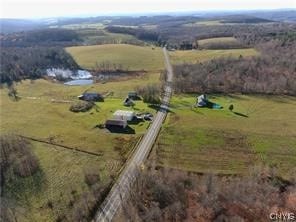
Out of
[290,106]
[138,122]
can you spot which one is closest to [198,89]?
[290,106]

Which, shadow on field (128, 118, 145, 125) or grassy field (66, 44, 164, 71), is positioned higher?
shadow on field (128, 118, 145, 125)

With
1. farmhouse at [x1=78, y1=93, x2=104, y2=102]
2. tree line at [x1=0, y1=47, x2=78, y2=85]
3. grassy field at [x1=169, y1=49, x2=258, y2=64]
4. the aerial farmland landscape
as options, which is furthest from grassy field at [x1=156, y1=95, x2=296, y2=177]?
grassy field at [x1=169, y1=49, x2=258, y2=64]

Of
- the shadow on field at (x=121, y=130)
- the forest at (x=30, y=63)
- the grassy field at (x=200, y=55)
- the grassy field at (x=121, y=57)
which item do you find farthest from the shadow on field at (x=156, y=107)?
the grassy field at (x=200, y=55)

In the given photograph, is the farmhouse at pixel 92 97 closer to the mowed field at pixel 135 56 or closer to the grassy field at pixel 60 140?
the grassy field at pixel 60 140

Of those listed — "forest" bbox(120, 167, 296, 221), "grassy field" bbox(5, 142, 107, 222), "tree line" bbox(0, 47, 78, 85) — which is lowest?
"tree line" bbox(0, 47, 78, 85)

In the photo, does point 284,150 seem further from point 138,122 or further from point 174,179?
point 138,122

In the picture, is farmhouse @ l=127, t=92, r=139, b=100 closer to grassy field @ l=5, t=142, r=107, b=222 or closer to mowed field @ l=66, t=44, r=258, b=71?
grassy field @ l=5, t=142, r=107, b=222

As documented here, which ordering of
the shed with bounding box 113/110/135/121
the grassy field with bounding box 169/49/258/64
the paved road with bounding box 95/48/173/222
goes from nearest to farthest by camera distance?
the paved road with bounding box 95/48/173/222, the shed with bounding box 113/110/135/121, the grassy field with bounding box 169/49/258/64
